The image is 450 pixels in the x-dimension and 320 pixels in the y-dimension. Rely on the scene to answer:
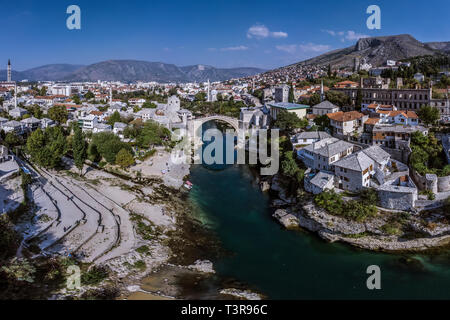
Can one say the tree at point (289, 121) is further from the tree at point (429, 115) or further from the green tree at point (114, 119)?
the green tree at point (114, 119)

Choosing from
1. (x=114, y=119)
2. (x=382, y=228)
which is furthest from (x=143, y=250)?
(x=114, y=119)

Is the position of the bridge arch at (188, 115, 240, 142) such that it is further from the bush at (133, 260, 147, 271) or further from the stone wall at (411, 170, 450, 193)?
the stone wall at (411, 170, 450, 193)

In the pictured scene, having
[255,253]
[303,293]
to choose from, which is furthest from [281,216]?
[303,293]

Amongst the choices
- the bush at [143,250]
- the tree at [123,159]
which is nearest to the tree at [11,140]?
the tree at [123,159]

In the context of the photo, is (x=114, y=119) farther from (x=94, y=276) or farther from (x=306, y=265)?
(x=306, y=265)

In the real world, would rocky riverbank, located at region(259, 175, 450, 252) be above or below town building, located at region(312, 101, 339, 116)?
below

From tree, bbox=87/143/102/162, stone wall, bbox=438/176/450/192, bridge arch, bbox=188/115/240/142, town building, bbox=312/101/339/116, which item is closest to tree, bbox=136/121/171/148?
tree, bbox=87/143/102/162
